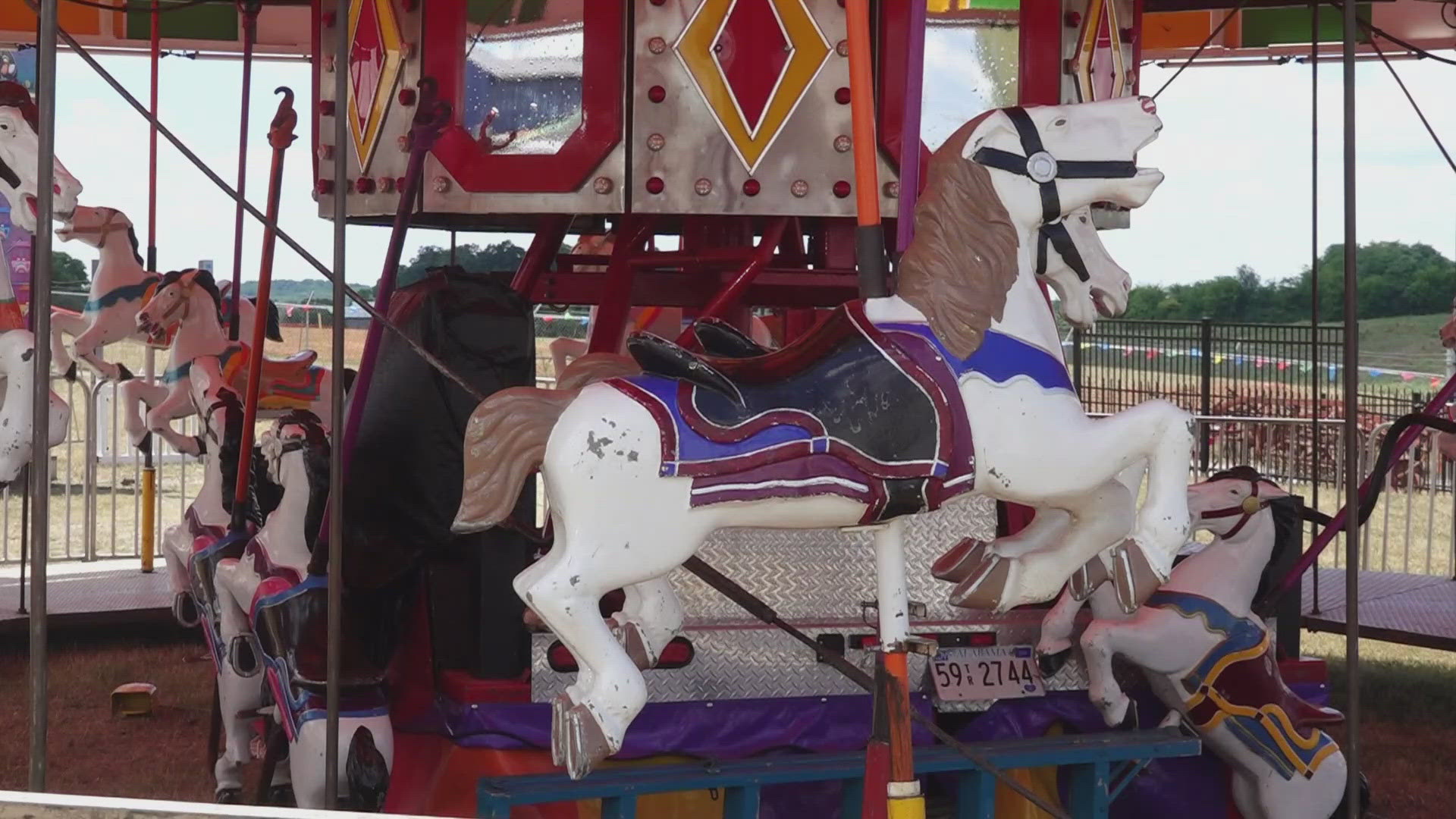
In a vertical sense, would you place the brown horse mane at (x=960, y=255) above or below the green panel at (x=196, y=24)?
below

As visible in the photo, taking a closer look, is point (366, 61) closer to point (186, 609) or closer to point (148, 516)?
point (186, 609)

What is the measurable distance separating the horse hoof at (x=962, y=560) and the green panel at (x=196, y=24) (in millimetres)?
6552

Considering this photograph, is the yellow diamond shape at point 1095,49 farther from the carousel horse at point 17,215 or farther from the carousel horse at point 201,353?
the carousel horse at point 201,353

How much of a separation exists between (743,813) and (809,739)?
321 mm

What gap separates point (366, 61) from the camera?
15.0 feet

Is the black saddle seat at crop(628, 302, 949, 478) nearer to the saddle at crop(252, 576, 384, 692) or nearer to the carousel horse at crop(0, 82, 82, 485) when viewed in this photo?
the saddle at crop(252, 576, 384, 692)

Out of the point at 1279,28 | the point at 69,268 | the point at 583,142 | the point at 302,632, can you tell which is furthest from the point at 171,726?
the point at 69,268

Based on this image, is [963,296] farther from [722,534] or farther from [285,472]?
[285,472]

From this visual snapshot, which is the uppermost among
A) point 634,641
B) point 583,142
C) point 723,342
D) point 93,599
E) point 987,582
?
point 583,142

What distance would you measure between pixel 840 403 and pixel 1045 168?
0.57 m

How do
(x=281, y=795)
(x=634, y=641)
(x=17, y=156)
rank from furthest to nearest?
(x=281, y=795)
(x=17, y=156)
(x=634, y=641)

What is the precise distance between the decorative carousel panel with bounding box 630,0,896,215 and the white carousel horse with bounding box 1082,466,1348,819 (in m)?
1.33

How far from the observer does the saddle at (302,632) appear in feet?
13.0

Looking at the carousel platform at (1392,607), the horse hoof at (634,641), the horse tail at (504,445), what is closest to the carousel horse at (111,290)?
the carousel platform at (1392,607)
